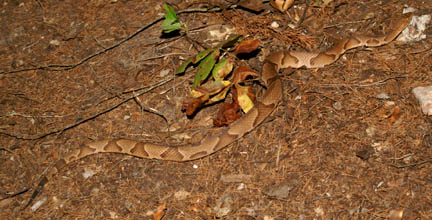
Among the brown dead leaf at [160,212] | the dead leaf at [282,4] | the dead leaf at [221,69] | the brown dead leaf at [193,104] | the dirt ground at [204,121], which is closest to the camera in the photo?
the dirt ground at [204,121]

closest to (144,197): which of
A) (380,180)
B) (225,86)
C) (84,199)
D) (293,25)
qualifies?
(84,199)

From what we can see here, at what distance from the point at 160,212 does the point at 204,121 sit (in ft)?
4.06

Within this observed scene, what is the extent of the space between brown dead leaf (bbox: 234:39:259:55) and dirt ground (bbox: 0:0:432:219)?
17.6 inches

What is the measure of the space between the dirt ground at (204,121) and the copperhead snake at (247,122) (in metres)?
0.09

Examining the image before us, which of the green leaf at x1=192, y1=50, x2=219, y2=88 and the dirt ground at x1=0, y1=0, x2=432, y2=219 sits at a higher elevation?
the green leaf at x1=192, y1=50, x2=219, y2=88

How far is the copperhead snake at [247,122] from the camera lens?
3.83 meters

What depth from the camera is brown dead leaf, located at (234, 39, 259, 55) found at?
396 cm

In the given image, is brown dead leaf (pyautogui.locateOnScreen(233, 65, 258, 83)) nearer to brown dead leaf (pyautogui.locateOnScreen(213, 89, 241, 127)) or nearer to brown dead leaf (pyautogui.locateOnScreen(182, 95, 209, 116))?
brown dead leaf (pyautogui.locateOnScreen(213, 89, 241, 127))

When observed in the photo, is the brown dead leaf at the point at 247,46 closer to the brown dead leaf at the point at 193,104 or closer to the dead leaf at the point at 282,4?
the brown dead leaf at the point at 193,104

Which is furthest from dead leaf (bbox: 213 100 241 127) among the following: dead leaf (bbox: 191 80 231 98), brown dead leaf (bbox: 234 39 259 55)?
brown dead leaf (bbox: 234 39 259 55)

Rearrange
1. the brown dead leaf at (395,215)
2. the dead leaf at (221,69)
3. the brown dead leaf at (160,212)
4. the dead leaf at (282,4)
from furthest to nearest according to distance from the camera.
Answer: the dead leaf at (282,4)
the dead leaf at (221,69)
the brown dead leaf at (160,212)
the brown dead leaf at (395,215)

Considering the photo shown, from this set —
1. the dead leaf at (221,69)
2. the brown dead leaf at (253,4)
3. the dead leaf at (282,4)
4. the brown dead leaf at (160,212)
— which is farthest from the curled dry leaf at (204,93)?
the dead leaf at (282,4)

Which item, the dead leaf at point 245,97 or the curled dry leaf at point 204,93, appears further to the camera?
the dead leaf at point 245,97

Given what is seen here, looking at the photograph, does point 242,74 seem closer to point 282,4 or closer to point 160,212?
point 282,4
